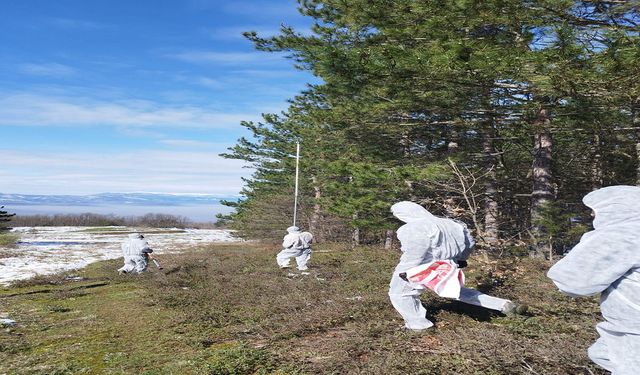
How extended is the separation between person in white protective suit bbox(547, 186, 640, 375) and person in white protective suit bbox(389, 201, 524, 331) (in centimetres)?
290

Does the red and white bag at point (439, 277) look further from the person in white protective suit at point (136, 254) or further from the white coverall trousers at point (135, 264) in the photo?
the white coverall trousers at point (135, 264)

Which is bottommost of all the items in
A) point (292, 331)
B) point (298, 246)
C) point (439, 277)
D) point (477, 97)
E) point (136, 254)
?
point (292, 331)

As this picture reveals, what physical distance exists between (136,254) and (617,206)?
47.1ft

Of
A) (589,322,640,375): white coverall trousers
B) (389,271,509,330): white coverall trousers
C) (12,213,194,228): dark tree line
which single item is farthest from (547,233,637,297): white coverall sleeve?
(12,213,194,228): dark tree line

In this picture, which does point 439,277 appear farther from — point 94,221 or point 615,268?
point 94,221

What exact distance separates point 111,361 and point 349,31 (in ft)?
34.5

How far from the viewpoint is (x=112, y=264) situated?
17734 millimetres

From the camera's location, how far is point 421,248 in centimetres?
552

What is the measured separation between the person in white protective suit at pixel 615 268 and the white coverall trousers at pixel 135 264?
1414cm

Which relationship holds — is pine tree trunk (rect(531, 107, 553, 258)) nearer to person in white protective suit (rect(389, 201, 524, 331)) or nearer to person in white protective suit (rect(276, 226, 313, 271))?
person in white protective suit (rect(276, 226, 313, 271))

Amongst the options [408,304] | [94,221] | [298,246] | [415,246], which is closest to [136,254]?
[298,246]

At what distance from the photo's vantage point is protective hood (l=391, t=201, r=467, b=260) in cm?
553

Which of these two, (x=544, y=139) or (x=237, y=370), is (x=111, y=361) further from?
(x=544, y=139)

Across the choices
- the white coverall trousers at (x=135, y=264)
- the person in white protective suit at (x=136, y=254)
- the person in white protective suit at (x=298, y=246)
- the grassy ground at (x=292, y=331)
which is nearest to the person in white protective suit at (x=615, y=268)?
the grassy ground at (x=292, y=331)
